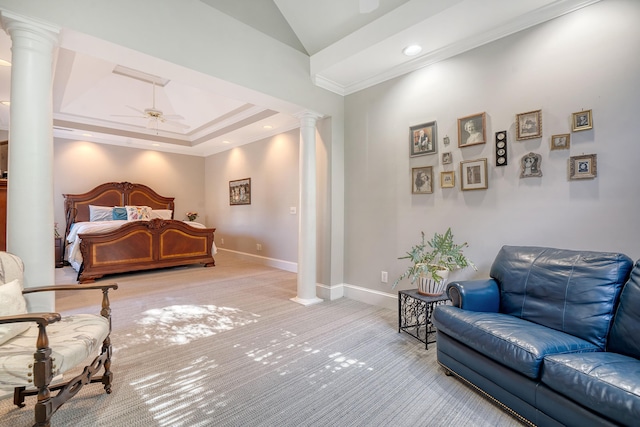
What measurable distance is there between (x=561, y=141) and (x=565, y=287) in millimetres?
1136

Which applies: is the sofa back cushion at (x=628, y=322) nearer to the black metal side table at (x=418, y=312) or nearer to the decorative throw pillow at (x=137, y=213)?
the black metal side table at (x=418, y=312)

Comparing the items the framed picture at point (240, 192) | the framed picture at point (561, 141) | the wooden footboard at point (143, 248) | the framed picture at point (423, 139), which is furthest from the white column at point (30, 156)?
the framed picture at point (240, 192)

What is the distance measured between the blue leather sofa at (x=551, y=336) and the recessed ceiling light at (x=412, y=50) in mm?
2049

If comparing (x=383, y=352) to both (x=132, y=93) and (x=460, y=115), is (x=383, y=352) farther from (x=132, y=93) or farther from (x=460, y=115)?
(x=132, y=93)

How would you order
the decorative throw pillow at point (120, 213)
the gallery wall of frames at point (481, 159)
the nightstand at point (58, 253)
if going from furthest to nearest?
the decorative throw pillow at point (120, 213)
the nightstand at point (58, 253)
the gallery wall of frames at point (481, 159)

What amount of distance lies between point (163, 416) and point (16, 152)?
180 centimetres

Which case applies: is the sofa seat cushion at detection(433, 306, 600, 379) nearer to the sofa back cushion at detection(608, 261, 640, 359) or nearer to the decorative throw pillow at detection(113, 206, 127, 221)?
the sofa back cushion at detection(608, 261, 640, 359)

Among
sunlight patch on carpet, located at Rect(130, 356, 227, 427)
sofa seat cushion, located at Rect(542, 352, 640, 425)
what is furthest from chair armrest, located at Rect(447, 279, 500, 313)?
sunlight patch on carpet, located at Rect(130, 356, 227, 427)

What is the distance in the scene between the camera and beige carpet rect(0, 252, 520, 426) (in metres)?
1.61

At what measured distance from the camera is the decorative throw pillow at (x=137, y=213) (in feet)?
20.1

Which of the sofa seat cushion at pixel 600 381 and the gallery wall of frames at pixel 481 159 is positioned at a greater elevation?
the gallery wall of frames at pixel 481 159

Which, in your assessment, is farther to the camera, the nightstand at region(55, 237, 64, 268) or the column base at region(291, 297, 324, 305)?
the nightstand at region(55, 237, 64, 268)

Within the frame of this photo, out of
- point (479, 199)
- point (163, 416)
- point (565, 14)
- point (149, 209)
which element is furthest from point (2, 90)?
point (565, 14)

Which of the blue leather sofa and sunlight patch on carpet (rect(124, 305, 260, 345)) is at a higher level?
the blue leather sofa
